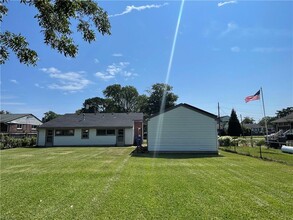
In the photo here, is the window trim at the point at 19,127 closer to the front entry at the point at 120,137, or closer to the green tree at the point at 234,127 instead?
the front entry at the point at 120,137

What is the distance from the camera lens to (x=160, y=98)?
6581 centimetres

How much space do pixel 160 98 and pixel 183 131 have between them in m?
46.1

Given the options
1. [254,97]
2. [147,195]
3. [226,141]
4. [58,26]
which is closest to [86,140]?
[226,141]

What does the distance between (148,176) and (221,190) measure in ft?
10.3

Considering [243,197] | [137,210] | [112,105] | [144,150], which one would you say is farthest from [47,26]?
[112,105]

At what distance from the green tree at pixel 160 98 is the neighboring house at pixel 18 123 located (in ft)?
95.6

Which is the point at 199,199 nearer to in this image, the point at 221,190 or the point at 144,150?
the point at 221,190

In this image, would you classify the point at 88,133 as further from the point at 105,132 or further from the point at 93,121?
the point at 105,132

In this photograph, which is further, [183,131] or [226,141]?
[226,141]

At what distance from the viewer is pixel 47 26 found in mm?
3879

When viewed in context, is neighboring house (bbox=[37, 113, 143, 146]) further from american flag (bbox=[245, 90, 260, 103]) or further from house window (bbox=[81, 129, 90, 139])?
american flag (bbox=[245, 90, 260, 103])

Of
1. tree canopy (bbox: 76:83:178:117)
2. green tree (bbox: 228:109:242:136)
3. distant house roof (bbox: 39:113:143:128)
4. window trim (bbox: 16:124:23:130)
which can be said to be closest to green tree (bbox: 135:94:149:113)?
tree canopy (bbox: 76:83:178:117)

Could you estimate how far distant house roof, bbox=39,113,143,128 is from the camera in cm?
2897

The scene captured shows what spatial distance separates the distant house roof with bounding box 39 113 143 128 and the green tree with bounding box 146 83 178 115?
104ft
